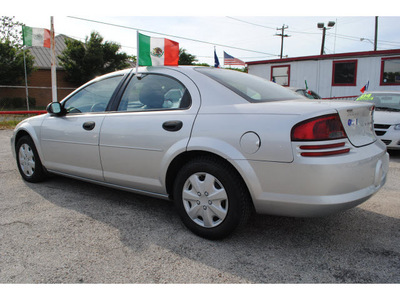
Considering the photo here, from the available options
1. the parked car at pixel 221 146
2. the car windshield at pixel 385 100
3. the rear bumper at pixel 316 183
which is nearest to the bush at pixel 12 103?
the parked car at pixel 221 146

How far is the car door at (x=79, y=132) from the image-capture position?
11.4 ft

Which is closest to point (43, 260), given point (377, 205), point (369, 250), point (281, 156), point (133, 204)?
point (133, 204)

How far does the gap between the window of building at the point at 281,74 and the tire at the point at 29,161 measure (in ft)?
46.3

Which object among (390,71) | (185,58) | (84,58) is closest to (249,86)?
(390,71)

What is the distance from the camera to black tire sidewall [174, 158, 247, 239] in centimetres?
249

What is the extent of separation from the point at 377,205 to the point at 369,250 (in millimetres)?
1192

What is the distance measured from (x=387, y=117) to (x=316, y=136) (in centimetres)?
527

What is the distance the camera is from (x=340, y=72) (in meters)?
15.0

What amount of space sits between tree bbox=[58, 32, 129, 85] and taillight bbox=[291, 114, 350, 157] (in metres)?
25.8

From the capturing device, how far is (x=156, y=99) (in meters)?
3.15

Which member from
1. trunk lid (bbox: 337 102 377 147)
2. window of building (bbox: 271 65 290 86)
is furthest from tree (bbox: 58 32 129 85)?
trunk lid (bbox: 337 102 377 147)

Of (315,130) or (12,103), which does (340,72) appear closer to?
(315,130)

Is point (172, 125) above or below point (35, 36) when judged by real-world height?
below

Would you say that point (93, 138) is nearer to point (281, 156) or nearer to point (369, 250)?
point (281, 156)
